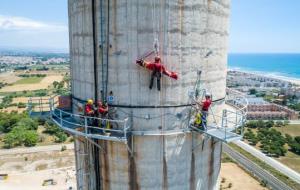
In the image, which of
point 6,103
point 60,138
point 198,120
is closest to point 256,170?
point 60,138

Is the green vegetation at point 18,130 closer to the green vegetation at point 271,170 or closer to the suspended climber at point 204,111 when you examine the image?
the green vegetation at point 271,170

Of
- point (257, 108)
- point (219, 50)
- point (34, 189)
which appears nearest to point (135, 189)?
point (219, 50)

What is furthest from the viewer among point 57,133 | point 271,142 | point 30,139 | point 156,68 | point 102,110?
point 57,133

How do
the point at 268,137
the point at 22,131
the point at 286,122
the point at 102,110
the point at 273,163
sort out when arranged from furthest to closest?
the point at 286,122, the point at 268,137, the point at 22,131, the point at 273,163, the point at 102,110

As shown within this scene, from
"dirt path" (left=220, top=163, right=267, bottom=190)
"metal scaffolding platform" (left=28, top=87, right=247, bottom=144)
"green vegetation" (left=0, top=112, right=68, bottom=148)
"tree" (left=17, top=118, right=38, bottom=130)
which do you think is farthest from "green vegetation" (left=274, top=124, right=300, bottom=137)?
"metal scaffolding platform" (left=28, top=87, right=247, bottom=144)

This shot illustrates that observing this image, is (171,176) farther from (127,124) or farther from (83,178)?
(83,178)

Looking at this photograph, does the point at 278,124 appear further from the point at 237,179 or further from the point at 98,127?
the point at 98,127

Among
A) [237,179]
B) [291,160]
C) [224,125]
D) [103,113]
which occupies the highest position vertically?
[103,113]
